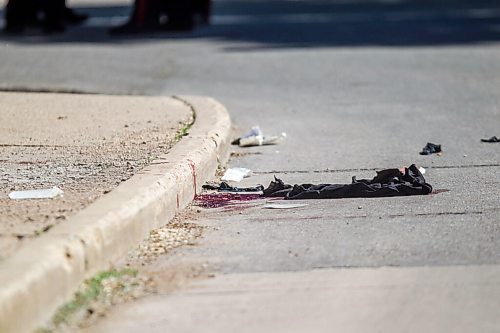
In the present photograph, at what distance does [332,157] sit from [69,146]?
6.27 feet

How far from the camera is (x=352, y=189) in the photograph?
24.4 feet

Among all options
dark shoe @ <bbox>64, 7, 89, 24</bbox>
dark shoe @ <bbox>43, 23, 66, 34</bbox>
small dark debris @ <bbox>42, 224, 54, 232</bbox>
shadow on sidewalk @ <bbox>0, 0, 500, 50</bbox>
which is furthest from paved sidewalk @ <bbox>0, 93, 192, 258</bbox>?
dark shoe @ <bbox>64, 7, 89, 24</bbox>

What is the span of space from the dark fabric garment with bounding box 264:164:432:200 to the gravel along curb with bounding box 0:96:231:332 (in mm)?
518

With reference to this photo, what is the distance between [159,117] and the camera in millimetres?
9914

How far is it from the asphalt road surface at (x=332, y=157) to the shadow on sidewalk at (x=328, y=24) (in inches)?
3.9

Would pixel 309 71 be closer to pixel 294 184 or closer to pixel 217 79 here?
pixel 217 79

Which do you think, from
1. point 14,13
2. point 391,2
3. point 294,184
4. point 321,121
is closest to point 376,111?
point 321,121

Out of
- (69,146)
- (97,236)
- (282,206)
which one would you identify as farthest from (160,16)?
(97,236)

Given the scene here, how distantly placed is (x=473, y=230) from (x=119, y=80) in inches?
301

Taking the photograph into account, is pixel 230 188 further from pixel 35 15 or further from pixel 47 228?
pixel 35 15

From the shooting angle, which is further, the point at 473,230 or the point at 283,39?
Result: the point at 283,39

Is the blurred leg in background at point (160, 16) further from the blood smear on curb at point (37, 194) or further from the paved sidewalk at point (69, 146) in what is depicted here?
the blood smear on curb at point (37, 194)

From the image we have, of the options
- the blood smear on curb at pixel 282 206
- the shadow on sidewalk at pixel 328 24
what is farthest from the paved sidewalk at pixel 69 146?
the shadow on sidewalk at pixel 328 24

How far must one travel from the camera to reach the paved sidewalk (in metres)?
6.16
